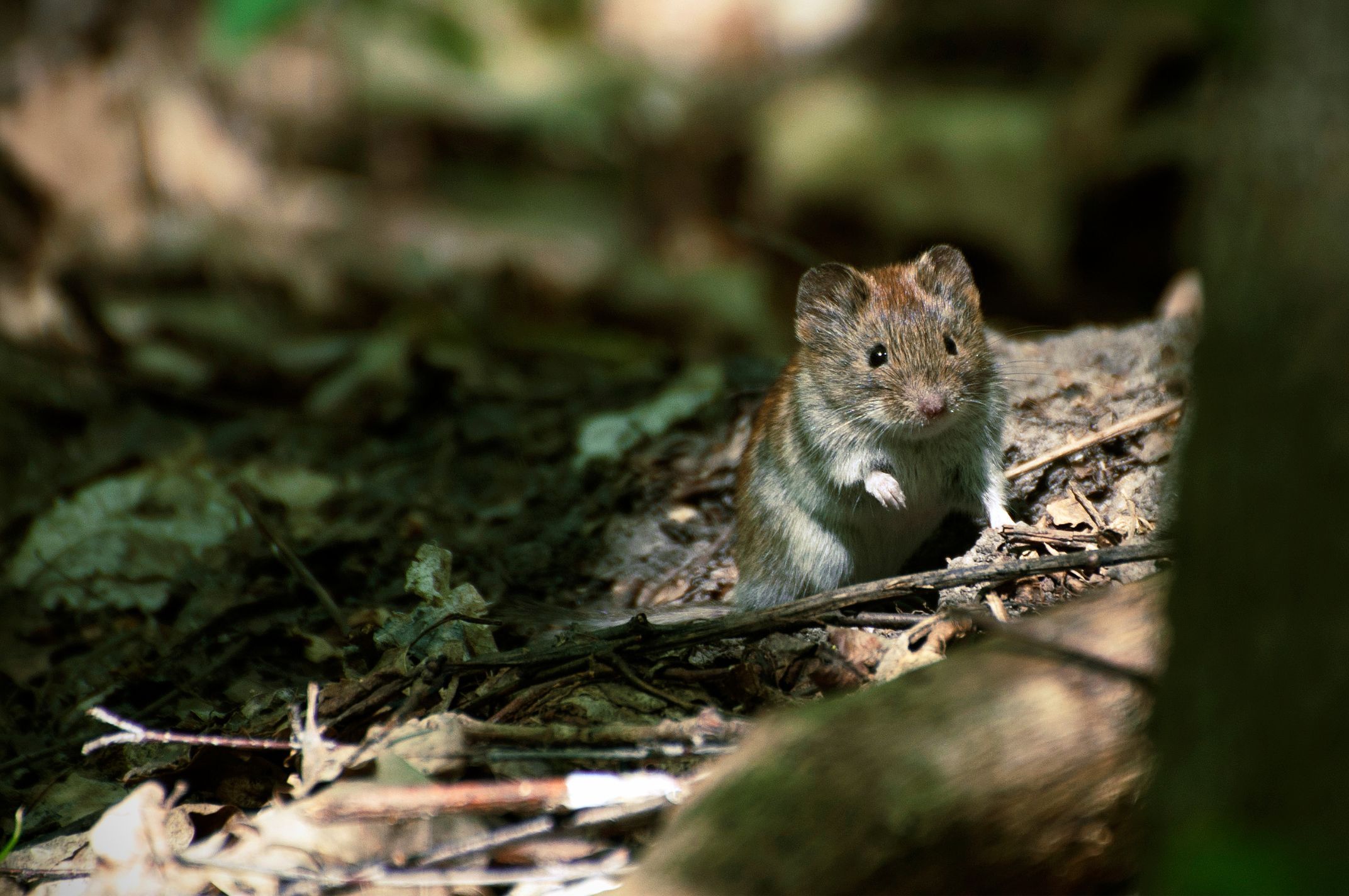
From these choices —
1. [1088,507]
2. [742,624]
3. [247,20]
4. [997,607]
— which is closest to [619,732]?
[742,624]

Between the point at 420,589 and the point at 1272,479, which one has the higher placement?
the point at 1272,479

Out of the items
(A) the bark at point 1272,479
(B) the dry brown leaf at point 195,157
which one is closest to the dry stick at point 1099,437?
(A) the bark at point 1272,479

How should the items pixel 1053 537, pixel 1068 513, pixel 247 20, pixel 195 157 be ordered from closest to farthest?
1. pixel 247 20
2. pixel 1053 537
3. pixel 1068 513
4. pixel 195 157

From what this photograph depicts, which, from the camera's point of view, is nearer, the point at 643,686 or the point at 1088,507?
the point at 643,686

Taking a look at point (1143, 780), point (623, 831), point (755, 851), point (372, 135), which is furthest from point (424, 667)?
point (372, 135)

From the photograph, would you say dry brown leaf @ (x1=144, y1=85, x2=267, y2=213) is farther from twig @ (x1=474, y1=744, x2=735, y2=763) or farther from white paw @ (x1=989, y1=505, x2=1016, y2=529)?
twig @ (x1=474, y1=744, x2=735, y2=763)

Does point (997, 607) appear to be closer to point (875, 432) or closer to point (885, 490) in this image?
point (885, 490)

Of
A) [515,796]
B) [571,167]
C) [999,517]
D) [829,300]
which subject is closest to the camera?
[515,796]

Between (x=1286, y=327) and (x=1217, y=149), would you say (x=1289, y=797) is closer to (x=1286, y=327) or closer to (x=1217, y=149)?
(x=1286, y=327)
